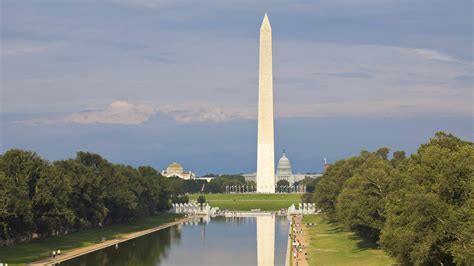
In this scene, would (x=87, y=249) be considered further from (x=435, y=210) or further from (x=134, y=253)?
(x=435, y=210)

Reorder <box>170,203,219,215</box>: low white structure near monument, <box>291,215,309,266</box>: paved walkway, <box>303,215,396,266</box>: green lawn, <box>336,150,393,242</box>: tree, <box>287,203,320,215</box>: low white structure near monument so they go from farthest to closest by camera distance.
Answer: <box>170,203,219,215</box>: low white structure near monument → <box>287,203,320,215</box>: low white structure near monument → <box>336,150,393,242</box>: tree → <box>291,215,309,266</box>: paved walkway → <box>303,215,396,266</box>: green lawn

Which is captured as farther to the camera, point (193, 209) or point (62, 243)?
point (193, 209)

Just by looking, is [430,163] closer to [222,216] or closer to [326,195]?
[326,195]

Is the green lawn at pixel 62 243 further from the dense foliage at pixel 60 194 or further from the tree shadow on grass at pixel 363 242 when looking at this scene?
the tree shadow on grass at pixel 363 242

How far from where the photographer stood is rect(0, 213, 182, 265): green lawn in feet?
140

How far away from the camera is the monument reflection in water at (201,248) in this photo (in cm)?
4306

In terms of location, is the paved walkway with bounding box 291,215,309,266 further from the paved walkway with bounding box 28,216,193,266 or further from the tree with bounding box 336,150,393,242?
the paved walkway with bounding box 28,216,193,266

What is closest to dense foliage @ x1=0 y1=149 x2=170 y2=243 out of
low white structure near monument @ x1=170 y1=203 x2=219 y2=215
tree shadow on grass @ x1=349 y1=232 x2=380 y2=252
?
tree shadow on grass @ x1=349 y1=232 x2=380 y2=252

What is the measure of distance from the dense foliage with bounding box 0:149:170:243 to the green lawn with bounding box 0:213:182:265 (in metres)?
0.82

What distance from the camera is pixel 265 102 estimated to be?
110062 mm

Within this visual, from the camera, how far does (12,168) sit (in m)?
51.5

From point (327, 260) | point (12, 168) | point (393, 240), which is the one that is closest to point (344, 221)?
point (327, 260)

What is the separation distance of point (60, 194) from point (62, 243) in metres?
3.29

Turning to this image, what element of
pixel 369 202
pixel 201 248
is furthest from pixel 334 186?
pixel 369 202
